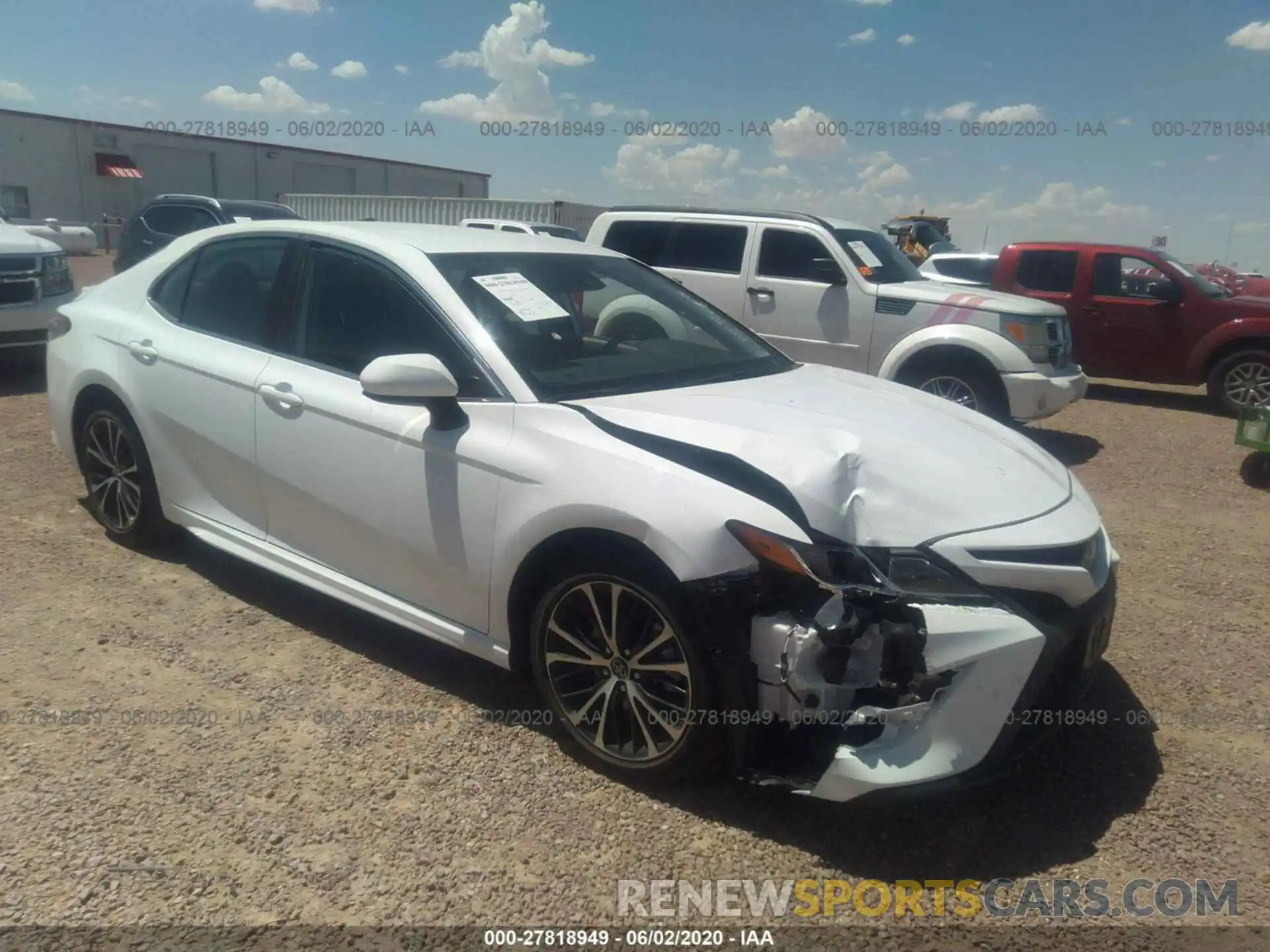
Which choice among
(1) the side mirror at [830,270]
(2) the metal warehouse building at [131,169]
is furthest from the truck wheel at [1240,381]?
(2) the metal warehouse building at [131,169]

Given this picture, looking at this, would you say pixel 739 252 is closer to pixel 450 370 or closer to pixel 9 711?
pixel 450 370

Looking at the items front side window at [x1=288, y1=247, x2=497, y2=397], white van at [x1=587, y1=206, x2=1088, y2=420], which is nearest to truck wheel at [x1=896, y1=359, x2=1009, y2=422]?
white van at [x1=587, y1=206, x2=1088, y2=420]

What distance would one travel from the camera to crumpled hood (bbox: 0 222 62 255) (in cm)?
808

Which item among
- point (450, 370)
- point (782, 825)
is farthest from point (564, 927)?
point (450, 370)

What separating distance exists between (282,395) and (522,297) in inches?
38.8

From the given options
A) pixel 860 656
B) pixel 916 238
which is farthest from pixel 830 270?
pixel 916 238

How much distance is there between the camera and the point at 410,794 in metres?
2.84

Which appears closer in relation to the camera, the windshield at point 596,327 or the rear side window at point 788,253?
the windshield at point 596,327

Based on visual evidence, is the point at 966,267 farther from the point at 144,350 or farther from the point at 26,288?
the point at 144,350

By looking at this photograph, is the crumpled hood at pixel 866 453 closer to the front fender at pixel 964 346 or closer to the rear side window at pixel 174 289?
the rear side window at pixel 174 289

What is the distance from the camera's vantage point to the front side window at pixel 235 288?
151 inches

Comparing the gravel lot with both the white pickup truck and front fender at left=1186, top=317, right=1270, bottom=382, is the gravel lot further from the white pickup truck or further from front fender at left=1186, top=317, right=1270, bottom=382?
front fender at left=1186, top=317, right=1270, bottom=382

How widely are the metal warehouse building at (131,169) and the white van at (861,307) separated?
110 ft

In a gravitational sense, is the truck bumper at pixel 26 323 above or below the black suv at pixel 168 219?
below
